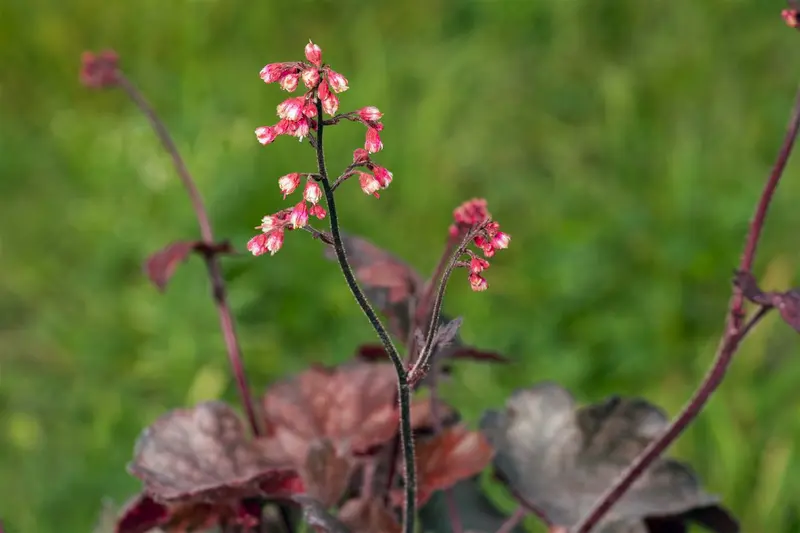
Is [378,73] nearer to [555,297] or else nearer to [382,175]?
[555,297]

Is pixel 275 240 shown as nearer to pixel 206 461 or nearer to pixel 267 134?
pixel 267 134

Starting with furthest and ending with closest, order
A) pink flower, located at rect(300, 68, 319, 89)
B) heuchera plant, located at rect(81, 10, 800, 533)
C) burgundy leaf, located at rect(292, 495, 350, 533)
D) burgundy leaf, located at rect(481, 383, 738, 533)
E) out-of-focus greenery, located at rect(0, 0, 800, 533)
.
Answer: out-of-focus greenery, located at rect(0, 0, 800, 533) → burgundy leaf, located at rect(481, 383, 738, 533) → heuchera plant, located at rect(81, 10, 800, 533) → burgundy leaf, located at rect(292, 495, 350, 533) → pink flower, located at rect(300, 68, 319, 89)

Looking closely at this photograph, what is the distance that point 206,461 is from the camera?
89 centimetres

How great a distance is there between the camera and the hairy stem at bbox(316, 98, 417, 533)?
0.56 meters

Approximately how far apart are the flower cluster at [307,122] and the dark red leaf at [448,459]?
0.37 meters

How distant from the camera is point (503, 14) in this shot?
3262mm

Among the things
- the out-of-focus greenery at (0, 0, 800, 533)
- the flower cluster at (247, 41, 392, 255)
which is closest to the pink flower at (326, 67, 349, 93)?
the flower cluster at (247, 41, 392, 255)

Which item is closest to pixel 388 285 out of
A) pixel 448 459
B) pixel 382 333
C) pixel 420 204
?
pixel 448 459

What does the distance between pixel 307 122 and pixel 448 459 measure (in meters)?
0.44

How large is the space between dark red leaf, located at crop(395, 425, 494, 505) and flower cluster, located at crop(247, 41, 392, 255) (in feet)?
1.23

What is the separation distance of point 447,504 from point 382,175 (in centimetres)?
55

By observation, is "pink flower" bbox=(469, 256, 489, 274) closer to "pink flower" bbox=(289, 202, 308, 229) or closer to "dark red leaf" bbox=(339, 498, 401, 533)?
"pink flower" bbox=(289, 202, 308, 229)

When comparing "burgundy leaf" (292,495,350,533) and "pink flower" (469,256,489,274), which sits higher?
"pink flower" (469,256,489,274)

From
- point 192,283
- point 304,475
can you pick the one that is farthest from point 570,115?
point 304,475
